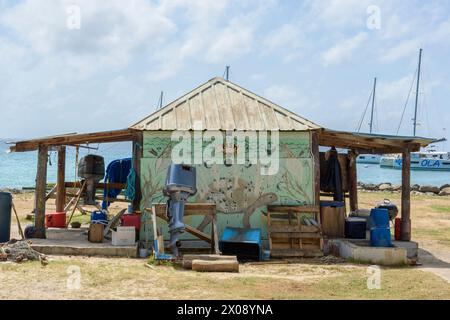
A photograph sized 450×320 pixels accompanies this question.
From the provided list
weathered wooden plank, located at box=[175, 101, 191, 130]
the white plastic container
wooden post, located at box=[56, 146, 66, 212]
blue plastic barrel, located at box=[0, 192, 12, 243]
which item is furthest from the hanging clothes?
blue plastic barrel, located at box=[0, 192, 12, 243]

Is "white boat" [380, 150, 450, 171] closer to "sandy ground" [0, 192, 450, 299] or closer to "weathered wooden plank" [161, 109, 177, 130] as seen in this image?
"weathered wooden plank" [161, 109, 177, 130]

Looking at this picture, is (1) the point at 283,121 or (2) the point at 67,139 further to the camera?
(1) the point at 283,121

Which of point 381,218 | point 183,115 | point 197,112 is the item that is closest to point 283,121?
point 197,112

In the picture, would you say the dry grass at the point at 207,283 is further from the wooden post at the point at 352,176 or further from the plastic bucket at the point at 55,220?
the wooden post at the point at 352,176

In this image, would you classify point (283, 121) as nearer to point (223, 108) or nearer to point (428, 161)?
point (223, 108)

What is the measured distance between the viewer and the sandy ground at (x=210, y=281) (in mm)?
8719

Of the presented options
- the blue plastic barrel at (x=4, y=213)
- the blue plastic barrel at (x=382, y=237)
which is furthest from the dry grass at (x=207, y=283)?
the blue plastic barrel at (x=4, y=213)

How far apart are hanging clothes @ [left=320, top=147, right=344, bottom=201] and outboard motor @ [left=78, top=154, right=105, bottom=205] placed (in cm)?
672

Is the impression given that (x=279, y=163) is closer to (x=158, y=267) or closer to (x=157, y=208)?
(x=157, y=208)

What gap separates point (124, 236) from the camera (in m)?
13.1

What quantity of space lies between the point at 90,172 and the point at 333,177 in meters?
Result: 7.18

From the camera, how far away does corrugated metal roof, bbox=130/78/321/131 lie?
13948 millimetres

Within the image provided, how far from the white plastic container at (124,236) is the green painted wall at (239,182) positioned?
872 mm
